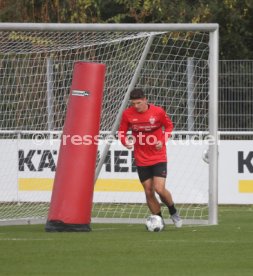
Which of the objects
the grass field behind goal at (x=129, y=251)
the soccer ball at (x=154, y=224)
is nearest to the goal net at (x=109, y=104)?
the soccer ball at (x=154, y=224)

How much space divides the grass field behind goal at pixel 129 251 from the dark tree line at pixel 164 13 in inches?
460

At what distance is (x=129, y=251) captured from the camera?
12.8 m

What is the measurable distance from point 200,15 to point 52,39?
33.9 feet

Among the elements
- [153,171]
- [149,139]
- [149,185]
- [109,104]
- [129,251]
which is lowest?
[129,251]

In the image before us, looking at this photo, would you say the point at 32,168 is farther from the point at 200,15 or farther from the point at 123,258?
the point at 123,258

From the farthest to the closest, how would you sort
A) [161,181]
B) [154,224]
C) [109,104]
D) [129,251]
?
1. [109,104]
2. [161,181]
3. [154,224]
4. [129,251]

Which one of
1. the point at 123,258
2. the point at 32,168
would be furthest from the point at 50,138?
the point at 123,258

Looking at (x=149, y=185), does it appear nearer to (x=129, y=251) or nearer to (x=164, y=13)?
(x=129, y=251)

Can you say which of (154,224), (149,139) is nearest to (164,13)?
(149,139)

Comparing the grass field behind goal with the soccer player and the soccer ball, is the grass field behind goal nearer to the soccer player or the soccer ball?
the soccer ball

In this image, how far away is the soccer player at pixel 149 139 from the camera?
51.9ft

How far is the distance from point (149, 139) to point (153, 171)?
0.42m

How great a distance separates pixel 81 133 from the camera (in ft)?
50.0

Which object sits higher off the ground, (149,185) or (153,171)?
(153,171)
